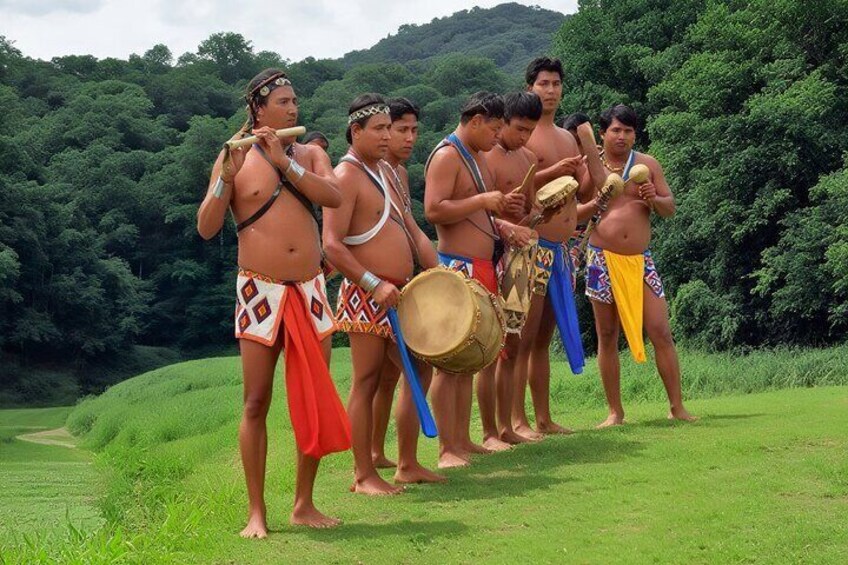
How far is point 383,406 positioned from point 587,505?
80.4 inches

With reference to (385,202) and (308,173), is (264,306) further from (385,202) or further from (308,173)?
(385,202)

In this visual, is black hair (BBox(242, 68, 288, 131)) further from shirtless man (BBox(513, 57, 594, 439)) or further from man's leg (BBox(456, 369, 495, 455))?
shirtless man (BBox(513, 57, 594, 439))

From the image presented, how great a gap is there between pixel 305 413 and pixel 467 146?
2.67 metres

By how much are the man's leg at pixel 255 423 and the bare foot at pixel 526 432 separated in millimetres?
3235

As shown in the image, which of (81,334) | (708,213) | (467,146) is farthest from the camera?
(81,334)

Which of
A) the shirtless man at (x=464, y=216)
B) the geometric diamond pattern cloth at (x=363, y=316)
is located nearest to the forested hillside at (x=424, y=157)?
the shirtless man at (x=464, y=216)

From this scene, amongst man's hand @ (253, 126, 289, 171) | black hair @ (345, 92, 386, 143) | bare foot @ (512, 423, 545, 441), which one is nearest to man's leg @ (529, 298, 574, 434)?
bare foot @ (512, 423, 545, 441)

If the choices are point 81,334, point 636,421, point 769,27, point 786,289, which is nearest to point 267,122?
point 636,421

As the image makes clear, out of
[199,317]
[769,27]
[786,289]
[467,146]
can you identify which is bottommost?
[199,317]

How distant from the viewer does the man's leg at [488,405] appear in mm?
8680

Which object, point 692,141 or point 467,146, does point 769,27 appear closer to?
point 692,141

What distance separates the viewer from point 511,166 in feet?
28.0

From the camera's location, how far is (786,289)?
22.5 m

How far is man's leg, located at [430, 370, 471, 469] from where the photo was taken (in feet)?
25.5
